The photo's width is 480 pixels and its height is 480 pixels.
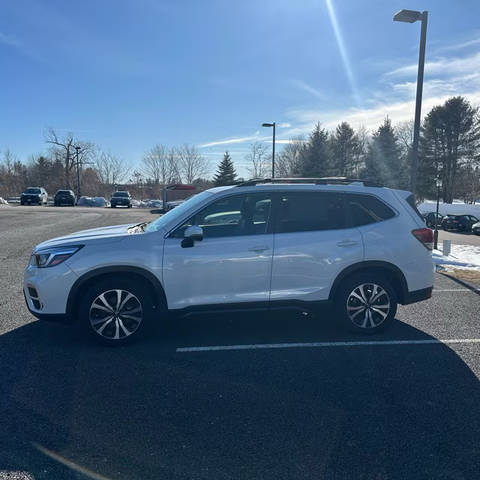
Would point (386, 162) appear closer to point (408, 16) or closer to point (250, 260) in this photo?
point (408, 16)

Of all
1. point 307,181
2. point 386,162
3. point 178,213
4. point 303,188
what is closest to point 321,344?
point 303,188

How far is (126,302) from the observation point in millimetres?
4383

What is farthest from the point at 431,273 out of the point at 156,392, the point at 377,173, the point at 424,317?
the point at 377,173

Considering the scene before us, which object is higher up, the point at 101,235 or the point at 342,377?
the point at 101,235

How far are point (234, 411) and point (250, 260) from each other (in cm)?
172

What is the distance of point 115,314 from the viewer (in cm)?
438

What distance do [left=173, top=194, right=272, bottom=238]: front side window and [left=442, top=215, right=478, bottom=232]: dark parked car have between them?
30786 millimetres

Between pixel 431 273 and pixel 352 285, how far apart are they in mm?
1092

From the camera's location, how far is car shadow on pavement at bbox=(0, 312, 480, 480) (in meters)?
2.57

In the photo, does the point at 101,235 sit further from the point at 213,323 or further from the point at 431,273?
the point at 431,273

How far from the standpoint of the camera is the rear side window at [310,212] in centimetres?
467

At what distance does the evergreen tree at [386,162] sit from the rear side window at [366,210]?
41658mm

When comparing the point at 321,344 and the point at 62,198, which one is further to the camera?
the point at 62,198

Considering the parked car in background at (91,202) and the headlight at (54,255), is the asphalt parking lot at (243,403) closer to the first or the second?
the headlight at (54,255)
